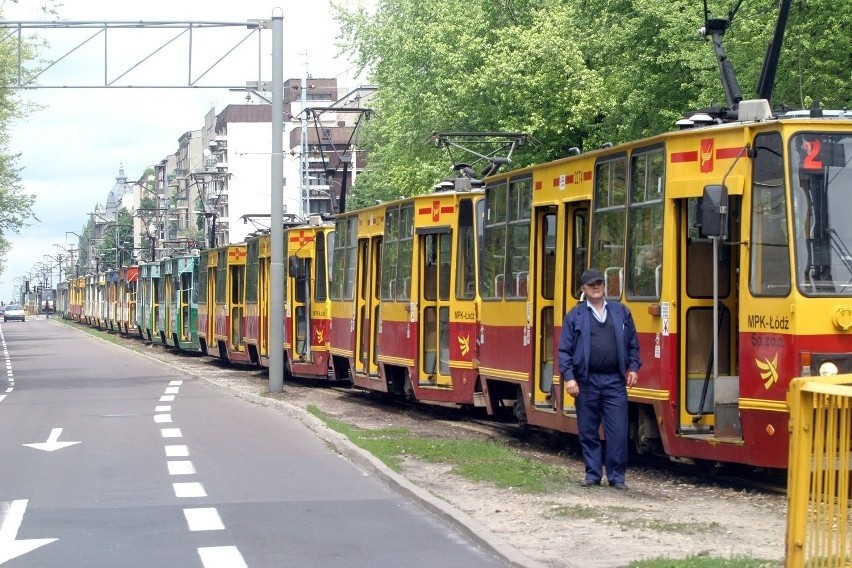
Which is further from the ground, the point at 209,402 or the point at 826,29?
the point at 826,29

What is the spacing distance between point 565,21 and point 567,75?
156 cm

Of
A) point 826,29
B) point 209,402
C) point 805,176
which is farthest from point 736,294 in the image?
point 826,29

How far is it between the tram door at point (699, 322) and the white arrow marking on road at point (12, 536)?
5.44 m

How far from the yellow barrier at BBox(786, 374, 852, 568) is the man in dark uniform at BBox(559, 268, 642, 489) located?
490cm

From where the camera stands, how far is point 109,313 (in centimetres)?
8031

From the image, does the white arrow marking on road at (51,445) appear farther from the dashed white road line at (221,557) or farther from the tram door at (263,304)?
the tram door at (263,304)

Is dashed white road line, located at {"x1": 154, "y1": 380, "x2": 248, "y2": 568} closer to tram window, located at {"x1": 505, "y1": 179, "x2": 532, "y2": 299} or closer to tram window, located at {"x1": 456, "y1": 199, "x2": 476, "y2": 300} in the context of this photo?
tram window, located at {"x1": 505, "y1": 179, "x2": 532, "y2": 299}

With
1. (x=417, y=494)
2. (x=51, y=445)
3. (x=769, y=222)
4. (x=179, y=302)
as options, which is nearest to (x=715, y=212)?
(x=769, y=222)

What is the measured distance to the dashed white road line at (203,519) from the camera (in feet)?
35.3

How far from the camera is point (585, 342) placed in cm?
1217

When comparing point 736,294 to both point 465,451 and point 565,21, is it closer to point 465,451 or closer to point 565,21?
point 465,451

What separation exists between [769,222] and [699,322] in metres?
1.26

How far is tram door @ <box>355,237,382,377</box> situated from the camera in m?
23.8

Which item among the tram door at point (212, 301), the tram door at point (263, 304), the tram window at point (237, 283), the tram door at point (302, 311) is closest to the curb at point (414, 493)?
the tram door at point (302, 311)
